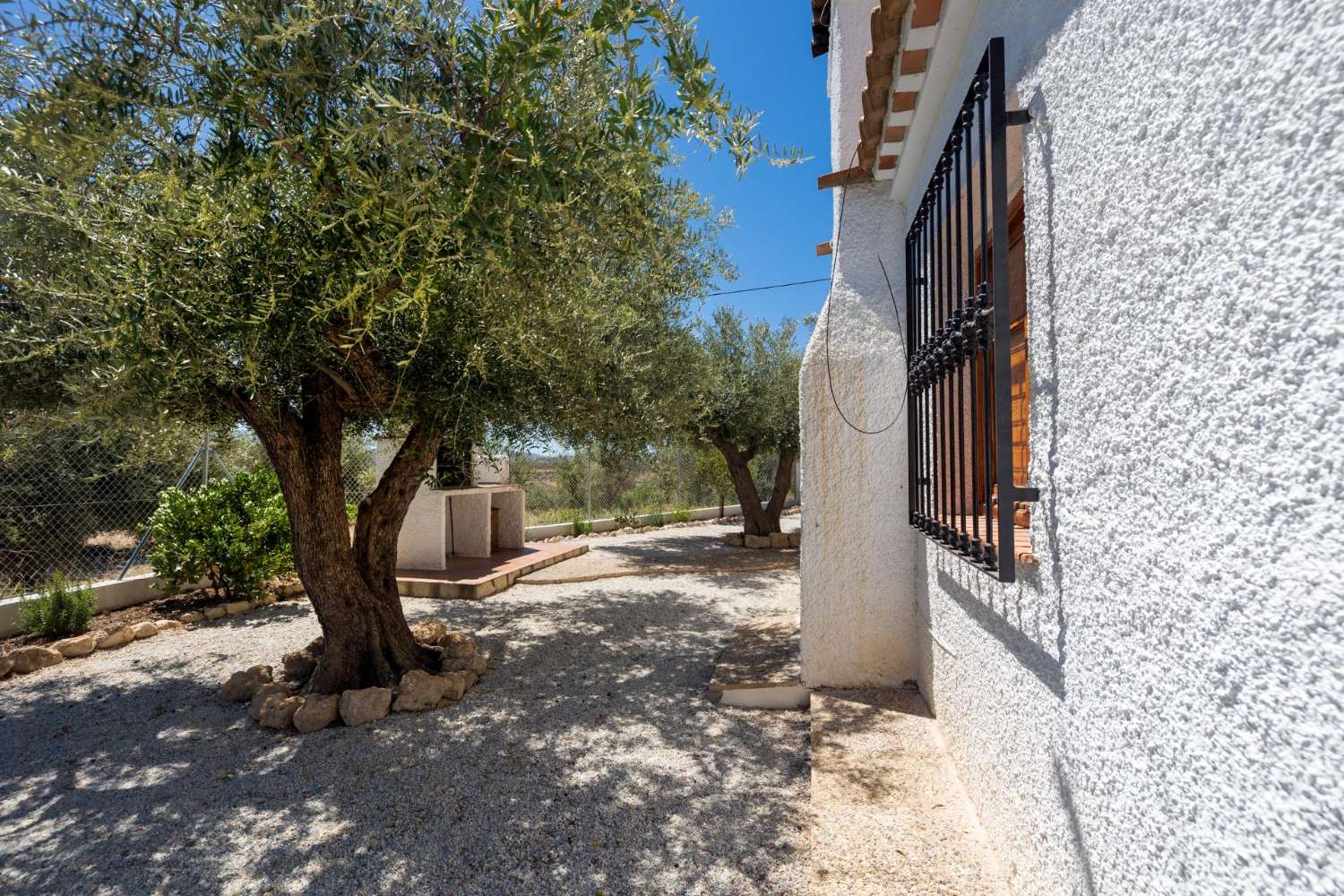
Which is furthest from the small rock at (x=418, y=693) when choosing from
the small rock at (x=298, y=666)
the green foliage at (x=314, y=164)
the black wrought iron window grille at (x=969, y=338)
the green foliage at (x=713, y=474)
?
the green foliage at (x=713, y=474)

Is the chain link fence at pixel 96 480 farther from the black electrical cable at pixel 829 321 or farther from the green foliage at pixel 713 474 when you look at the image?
the green foliage at pixel 713 474

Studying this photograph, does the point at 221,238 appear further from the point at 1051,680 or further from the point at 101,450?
the point at 101,450

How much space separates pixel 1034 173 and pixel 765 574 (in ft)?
27.1

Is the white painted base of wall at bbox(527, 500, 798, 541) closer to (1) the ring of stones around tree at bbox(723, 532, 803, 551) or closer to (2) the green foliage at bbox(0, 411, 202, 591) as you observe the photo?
(1) the ring of stones around tree at bbox(723, 532, 803, 551)

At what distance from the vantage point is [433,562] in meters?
9.33

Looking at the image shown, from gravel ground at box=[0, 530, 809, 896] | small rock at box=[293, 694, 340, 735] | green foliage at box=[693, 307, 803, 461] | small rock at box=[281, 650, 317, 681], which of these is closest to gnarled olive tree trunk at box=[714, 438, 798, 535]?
green foliage at box=[693, 307, 803, 461]

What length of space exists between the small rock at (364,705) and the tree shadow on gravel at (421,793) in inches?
4.0

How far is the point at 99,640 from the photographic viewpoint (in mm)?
6297

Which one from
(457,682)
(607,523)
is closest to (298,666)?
(457,682)

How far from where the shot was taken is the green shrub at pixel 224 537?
7.23 meters

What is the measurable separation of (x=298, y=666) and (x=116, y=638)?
2.47 m

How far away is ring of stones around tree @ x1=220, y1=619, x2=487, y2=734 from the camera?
4.50m

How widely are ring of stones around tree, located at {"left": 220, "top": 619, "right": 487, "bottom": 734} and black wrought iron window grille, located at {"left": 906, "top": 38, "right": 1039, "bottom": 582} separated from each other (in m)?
3.45

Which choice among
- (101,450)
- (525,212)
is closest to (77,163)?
(525,212)
